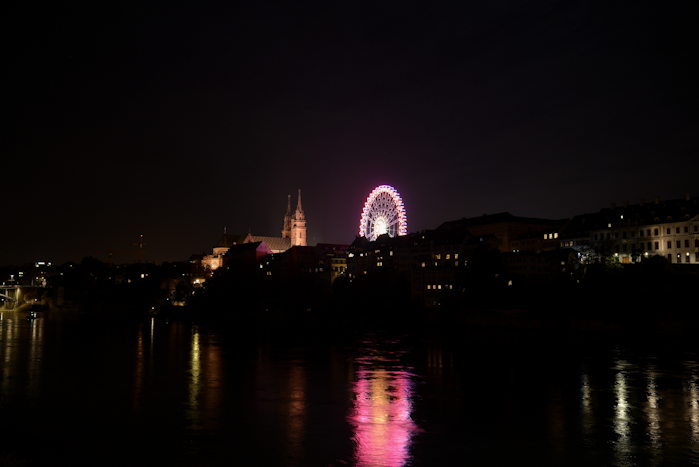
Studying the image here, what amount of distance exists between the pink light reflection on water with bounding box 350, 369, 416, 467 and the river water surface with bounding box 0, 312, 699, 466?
10cm

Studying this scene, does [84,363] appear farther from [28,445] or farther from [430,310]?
[430,310]

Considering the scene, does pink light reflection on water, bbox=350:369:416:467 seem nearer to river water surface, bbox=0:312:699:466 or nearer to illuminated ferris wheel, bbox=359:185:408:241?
river water surface, bbox=0:312:699:466

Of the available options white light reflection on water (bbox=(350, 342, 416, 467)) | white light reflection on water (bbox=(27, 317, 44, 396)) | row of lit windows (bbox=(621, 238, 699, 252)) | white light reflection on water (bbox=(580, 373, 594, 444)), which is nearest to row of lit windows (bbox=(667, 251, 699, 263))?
row of lit windows (bbox=(621, 238, 699, 252))

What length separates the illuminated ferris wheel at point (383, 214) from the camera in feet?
317

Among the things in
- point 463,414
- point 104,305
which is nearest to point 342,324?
point 463,414

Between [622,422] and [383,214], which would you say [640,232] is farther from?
[622,422]

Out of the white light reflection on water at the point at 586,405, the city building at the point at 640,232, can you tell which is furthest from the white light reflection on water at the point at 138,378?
the city building at the point at 640,232

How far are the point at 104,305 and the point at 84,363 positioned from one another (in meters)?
111

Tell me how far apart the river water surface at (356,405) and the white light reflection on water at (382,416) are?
0.35 feet

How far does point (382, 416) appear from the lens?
92.6 ft

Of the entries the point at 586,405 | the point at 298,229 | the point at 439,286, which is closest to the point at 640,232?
the point at 439,286

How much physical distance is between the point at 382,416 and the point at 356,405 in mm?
2929

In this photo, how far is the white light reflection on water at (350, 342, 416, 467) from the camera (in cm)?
2206

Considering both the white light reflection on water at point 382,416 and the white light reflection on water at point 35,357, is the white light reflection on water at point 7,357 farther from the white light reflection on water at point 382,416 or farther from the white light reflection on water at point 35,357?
the white light reflection on water at point 382,416
